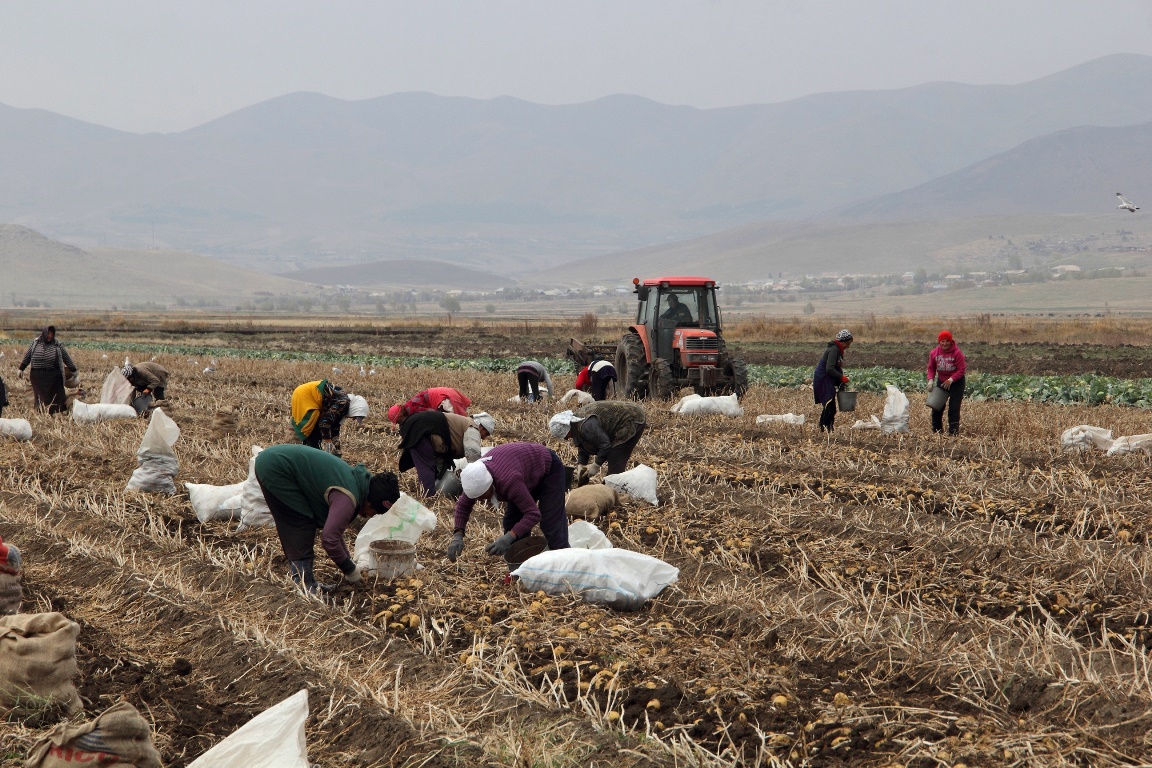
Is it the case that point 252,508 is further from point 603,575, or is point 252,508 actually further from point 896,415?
point 896,415

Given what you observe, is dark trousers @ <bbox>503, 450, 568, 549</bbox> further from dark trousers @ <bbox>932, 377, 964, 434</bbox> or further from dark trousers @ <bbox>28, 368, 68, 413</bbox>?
dark trousers @ <bbox>28, 368, 68, 413</bbox>

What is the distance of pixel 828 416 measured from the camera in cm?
1295

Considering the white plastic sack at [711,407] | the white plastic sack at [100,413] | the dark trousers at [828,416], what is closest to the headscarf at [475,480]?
the dark trousers at [828,416]

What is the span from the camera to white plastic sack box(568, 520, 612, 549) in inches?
282

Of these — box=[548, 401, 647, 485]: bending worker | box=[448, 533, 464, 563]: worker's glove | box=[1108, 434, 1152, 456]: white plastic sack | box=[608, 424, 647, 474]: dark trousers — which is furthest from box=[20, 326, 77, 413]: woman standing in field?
box=[1108, 434, 1152, 456]: white plastic sack

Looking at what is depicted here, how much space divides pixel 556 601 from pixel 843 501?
3821mm

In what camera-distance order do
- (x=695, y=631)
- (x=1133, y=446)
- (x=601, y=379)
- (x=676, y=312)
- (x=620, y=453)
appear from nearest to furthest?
(x=695, y=631) < (x=620, y=453) < (x=1133, y=446) < (x=601, y=379) < (x=676, y=312)

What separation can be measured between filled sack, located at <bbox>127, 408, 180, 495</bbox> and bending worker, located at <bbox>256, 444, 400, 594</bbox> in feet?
10.3

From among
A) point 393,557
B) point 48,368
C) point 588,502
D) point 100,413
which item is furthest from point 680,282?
point 393,557

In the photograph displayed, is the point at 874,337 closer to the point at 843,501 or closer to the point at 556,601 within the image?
the point at 843,501

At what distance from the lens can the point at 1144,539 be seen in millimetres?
7676

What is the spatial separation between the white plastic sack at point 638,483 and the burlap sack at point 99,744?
17.8ft

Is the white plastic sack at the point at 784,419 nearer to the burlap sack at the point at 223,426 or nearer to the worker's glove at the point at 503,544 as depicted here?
the burlap sack at the point at 223,426

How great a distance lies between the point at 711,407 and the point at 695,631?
8.64 meters
